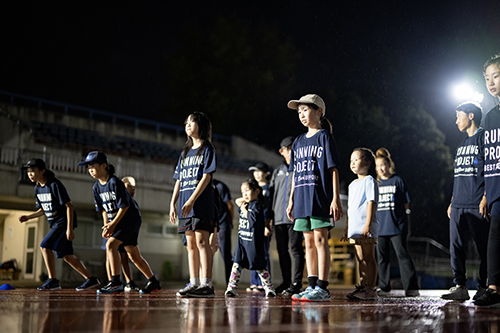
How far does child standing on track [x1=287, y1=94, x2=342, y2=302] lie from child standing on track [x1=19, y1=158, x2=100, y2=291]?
9.54ft

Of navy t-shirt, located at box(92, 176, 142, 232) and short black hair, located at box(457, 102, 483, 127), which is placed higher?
short black hair, located at box(457, 102, 483, 127)

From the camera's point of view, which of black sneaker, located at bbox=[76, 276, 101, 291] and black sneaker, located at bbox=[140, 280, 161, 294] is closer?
black sneaker, located at bbox=[140, 280, 161, 294]

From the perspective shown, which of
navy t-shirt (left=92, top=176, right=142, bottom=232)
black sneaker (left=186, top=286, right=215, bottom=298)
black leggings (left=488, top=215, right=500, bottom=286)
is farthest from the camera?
navy t-shirt (left=92, top=176, right=142, bottom=232)

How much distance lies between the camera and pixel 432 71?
2459cm

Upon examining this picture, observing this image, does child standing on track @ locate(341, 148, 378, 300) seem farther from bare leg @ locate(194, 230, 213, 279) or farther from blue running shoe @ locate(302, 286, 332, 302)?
bare leg @ locate(194, 230, 213, 279)

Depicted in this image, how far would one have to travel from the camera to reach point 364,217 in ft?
15.3

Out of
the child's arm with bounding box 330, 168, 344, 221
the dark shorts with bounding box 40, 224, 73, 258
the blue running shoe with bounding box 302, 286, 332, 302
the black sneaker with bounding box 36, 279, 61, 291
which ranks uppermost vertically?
the child's arm with bounding box 330, 168, 344, 221

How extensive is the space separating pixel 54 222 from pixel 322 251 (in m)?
3.51

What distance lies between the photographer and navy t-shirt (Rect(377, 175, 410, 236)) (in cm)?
532

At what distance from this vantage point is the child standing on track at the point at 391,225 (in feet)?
17.1

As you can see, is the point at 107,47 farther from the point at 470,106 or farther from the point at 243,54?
the point at 470,106

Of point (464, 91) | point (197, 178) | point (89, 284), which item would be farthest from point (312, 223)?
point (464, 91)

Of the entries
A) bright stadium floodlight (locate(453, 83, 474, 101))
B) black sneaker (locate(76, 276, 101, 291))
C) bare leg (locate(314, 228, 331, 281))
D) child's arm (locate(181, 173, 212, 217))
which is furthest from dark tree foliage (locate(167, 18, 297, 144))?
bare leg (locate(314, 228, 331, 281))

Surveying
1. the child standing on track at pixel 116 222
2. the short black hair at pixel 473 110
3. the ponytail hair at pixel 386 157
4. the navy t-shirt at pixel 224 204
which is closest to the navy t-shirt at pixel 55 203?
the child standing on track at pixel 116 222
